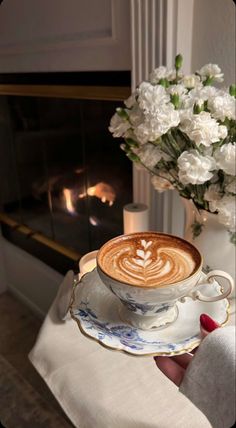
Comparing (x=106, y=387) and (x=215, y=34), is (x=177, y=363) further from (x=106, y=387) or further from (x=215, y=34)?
(x=215, y=34)

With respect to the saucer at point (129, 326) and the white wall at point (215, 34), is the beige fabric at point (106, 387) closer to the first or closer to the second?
the saucer at point (129, 326)

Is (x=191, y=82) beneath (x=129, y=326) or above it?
above

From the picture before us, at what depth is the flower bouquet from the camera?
59 cm

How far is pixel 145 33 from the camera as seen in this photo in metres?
0.91

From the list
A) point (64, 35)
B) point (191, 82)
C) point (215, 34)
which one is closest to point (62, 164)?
point (64, 35)

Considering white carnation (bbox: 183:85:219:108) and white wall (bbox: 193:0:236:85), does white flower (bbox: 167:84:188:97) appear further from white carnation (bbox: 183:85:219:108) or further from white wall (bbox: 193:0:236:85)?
white wall (bbox: 193:0:236:85)

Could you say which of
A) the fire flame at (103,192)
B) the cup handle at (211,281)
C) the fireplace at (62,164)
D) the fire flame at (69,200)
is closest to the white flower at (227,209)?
Answer: the cup handle at (211,281)

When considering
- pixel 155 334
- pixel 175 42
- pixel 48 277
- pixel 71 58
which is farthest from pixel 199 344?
pixel 48 277

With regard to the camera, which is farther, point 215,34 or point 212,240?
point 215,34

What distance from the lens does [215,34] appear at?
89cm

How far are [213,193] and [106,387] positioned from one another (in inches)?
17.8

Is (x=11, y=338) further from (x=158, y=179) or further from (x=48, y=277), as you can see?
(x=158, y=179)

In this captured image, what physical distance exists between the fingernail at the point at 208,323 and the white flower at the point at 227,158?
24 centimetres

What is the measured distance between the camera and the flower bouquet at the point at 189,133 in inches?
23.1
